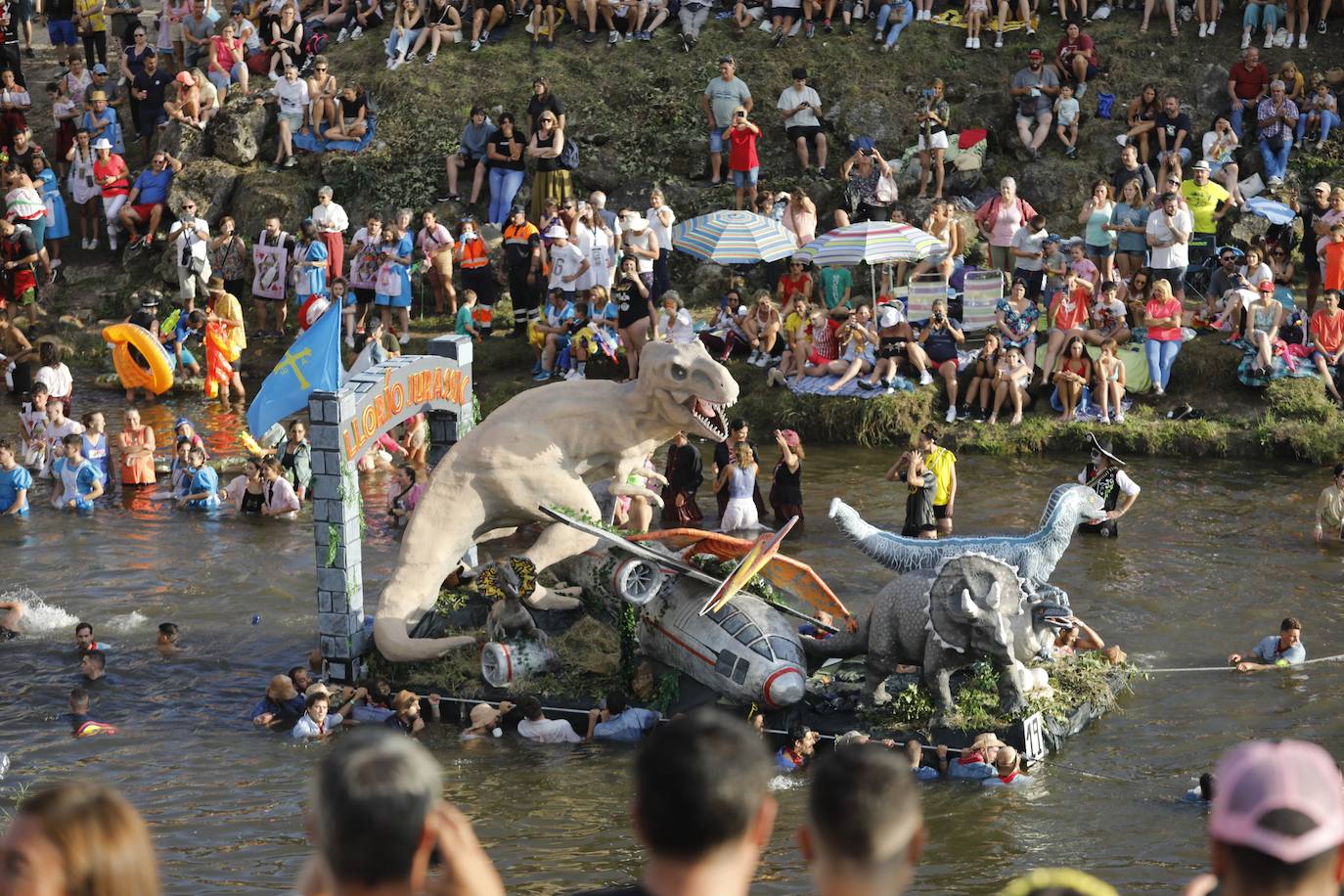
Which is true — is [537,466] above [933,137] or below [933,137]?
below

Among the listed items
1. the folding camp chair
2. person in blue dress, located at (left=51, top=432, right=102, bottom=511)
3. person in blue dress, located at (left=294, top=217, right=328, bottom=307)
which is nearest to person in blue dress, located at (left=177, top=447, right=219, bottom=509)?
person in blue dress, located at (left=51, top=432, right=102, bottom=511)

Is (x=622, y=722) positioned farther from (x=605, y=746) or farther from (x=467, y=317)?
(x=467, y=317)

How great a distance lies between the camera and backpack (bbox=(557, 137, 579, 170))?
82.0 feet

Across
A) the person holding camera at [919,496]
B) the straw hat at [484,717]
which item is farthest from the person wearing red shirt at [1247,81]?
the straw hat at [484,717]

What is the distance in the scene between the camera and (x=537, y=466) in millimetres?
14414

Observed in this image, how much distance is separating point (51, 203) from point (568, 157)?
769 centimetres

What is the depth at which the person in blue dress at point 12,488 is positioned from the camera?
19.3 metres

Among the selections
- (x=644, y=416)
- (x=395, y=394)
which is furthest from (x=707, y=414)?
(x=395, y=394)

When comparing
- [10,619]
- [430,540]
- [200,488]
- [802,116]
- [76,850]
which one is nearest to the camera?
[76,850]

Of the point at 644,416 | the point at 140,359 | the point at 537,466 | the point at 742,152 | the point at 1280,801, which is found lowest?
the point at 140,359

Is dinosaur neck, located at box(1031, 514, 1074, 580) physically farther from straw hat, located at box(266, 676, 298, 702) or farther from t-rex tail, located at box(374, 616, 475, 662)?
straw hat, located at box(266, 676, 298, 702)

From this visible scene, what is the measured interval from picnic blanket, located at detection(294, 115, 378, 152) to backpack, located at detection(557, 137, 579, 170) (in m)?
3.44

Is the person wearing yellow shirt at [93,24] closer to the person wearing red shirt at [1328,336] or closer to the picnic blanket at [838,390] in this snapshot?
the picnic blanket at [838,390]

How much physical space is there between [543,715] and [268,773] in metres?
2.00
